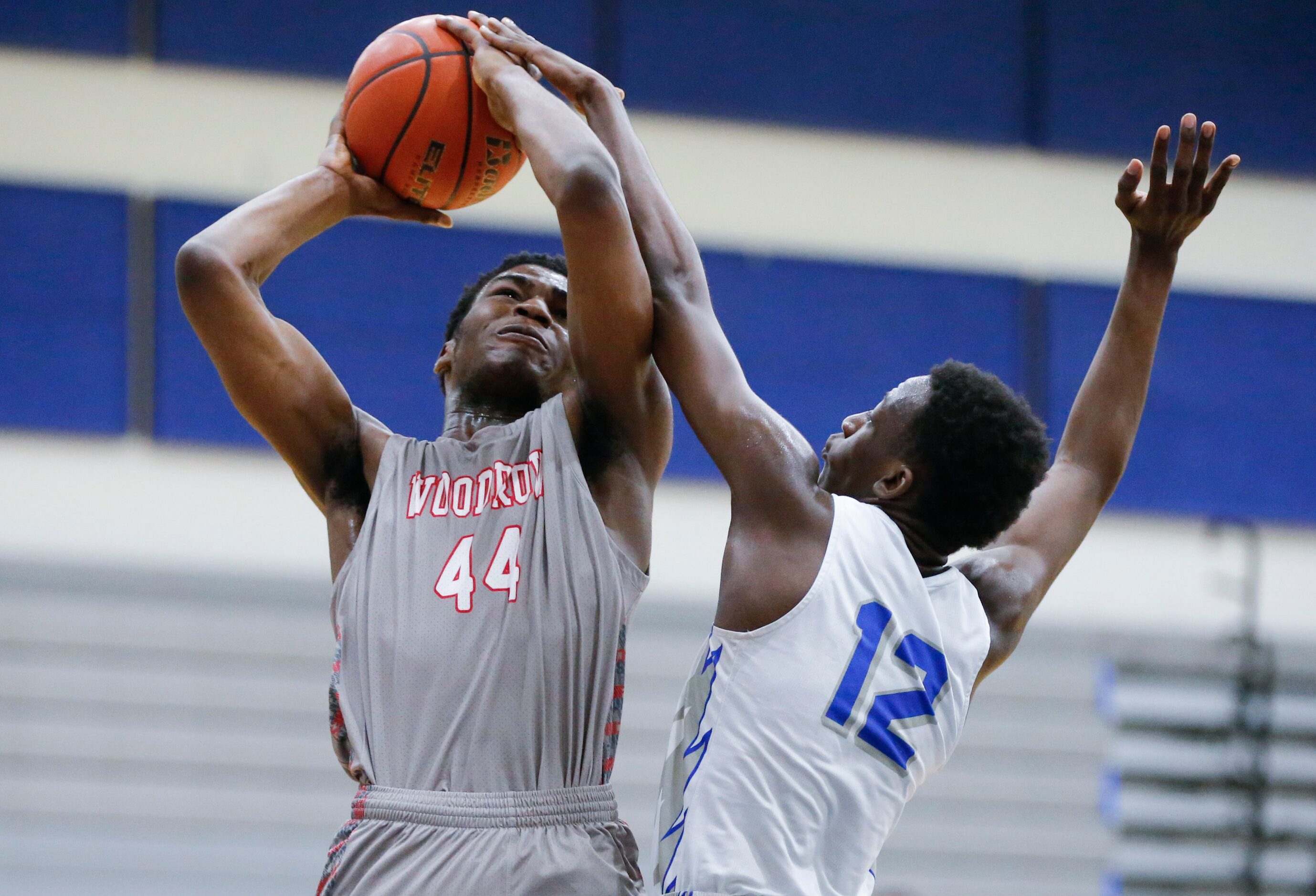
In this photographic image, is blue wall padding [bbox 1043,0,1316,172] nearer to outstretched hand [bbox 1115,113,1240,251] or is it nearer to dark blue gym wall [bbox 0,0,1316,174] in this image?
dark blue gym wall [bbox 0,0,1316,174]

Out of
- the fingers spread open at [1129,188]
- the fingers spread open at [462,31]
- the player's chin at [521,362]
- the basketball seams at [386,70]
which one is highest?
the fingers spread open at [462,31]

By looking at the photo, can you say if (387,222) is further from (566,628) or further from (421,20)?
(566,628)

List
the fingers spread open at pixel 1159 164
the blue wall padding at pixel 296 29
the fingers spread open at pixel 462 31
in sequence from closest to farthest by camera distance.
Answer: the fingers spread open at pixel 1159 164 → the fingers spread open at pixel 462 31 → the blue wall padding at pixel 296 29

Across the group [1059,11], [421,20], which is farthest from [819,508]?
[1059,11]

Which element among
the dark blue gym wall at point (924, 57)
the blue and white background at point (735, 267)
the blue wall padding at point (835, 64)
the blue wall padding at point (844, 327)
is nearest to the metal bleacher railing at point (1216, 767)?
the blue and white background at point (735, 267)

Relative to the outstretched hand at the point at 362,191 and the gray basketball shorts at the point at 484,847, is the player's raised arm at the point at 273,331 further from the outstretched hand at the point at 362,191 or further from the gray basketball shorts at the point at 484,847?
the gray basketball shorts at the point at 484,847

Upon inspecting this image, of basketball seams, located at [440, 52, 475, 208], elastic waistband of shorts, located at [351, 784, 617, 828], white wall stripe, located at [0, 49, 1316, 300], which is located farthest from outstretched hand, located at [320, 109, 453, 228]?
white wall stripe, located at [0, 49, 1316, 300]

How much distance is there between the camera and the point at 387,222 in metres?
8.23

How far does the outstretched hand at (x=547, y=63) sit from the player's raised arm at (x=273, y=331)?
48 cm

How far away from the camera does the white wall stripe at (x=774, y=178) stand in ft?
25.9

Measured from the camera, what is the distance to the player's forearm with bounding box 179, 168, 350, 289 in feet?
9.89

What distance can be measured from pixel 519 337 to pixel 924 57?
647 cm

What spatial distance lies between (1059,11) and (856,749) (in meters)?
7.66

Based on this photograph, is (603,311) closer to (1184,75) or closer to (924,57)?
(924,57)
